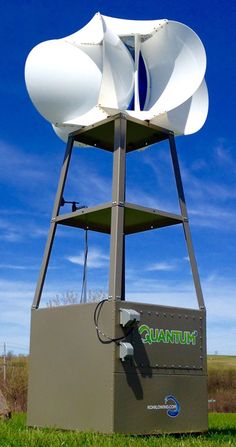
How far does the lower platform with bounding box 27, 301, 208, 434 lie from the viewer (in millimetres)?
8984

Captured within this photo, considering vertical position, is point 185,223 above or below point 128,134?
below

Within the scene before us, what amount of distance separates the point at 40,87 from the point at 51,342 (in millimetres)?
4140

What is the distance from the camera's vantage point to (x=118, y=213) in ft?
31.6

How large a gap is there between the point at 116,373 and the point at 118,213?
7.56 ft

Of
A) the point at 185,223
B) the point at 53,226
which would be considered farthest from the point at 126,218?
the point at 53,226

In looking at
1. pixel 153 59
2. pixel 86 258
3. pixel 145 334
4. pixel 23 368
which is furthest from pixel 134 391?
pixel 23 368

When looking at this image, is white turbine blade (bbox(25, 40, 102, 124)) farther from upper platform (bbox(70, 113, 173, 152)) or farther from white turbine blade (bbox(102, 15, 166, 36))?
white turbine blade (bbox(102, 15, 166, 36))

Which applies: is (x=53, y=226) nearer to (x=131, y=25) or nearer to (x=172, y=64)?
(x=172, y=64)

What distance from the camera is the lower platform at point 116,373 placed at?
8.98m

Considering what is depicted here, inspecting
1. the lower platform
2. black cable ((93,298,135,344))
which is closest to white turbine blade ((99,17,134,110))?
black cable ((93,298,135,344))

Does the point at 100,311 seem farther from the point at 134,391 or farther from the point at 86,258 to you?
the point at 86,258

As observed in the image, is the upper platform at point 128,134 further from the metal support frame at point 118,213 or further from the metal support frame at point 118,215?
the metal support frame at point 118,213

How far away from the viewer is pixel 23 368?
24.3 meters

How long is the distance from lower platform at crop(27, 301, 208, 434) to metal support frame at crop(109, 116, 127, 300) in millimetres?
316
